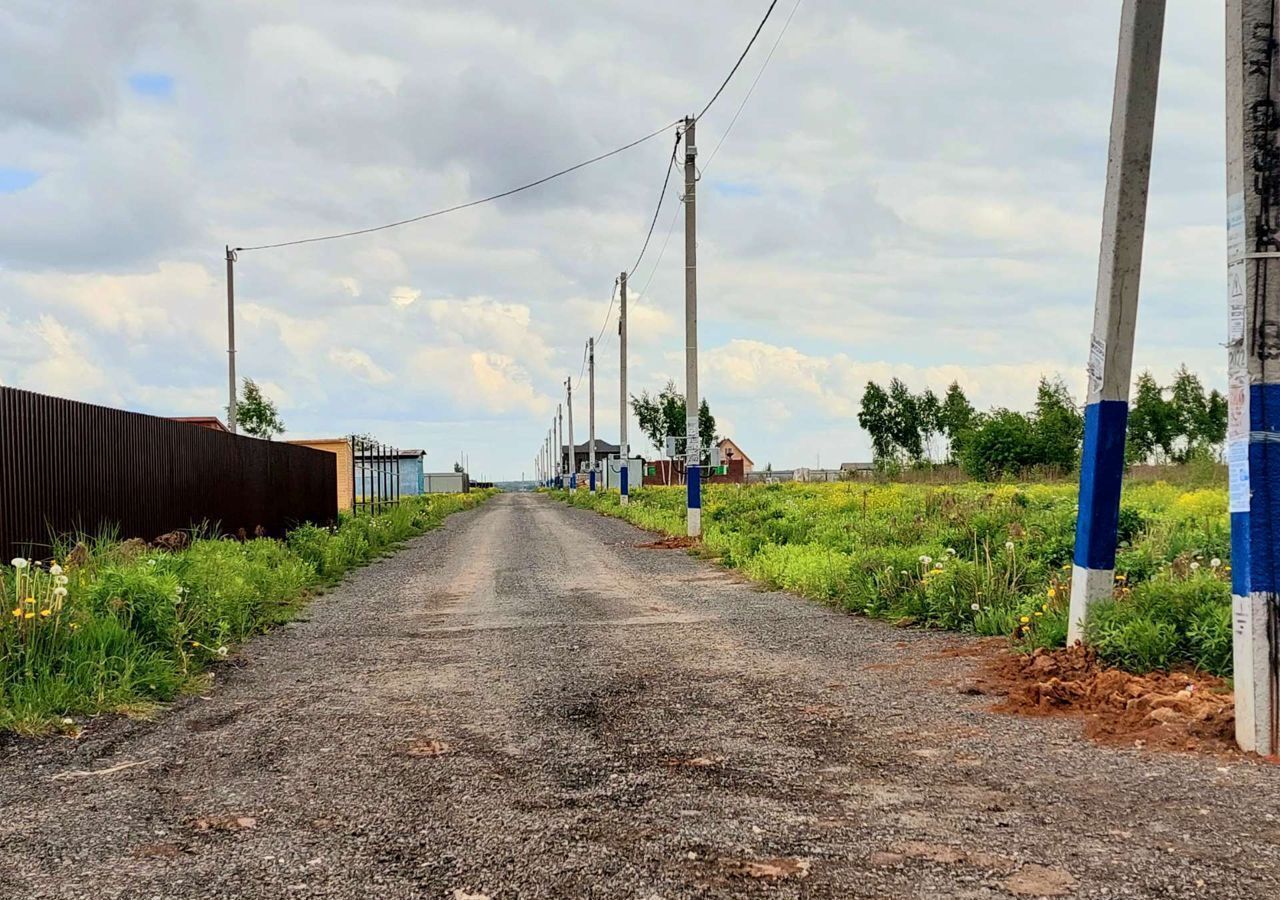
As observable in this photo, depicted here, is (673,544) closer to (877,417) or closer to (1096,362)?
(1096,362)

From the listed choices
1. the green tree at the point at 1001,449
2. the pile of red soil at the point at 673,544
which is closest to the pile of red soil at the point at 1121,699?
the pile of red soil at the point at 673,544

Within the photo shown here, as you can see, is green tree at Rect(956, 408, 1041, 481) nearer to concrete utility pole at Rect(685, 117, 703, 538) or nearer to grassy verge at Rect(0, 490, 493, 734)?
concrete utility pole at Rect(685, 117, 703, 538)

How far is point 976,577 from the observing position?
29.6 feet

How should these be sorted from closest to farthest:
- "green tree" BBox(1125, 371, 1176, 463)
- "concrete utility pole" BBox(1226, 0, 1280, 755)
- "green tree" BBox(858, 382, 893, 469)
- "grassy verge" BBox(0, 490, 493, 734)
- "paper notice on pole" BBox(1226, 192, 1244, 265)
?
"concrete utility pole" BBox(1226, 0, 1280, 755)
"paper notice on pole" BBox(1226, 192, 1244, 265)
"grassy verge" BBox(0, 490, 493, 734)
"green tree" BBox(1125, 371, 1176, 463)
"green tree" BBox(858, 382, 893, 469)

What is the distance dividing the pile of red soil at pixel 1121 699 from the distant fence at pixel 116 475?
855cm

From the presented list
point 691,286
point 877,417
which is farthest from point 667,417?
point 691,286

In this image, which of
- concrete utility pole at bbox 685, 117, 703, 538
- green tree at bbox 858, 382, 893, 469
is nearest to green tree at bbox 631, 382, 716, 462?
green tree at bbox 858, 382, 893, 469

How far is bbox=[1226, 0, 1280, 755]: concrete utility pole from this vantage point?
472cm

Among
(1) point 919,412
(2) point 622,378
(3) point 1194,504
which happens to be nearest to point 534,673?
(3) point 1194,504

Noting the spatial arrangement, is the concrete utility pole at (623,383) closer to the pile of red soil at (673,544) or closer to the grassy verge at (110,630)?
the pile of red soil at (673,544)

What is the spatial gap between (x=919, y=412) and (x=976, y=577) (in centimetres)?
6310

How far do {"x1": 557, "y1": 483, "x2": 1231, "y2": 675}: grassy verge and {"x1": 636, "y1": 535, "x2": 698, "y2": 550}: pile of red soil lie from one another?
2069 millimetres

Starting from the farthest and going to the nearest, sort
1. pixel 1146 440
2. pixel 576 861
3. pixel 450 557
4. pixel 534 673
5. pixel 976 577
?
1. pixel 1146 440
2. pixel 450 557
3. pixel 976 577
4. pixel 534 673
5. pixel 576 861

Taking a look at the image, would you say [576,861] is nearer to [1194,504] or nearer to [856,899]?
[856,899]
